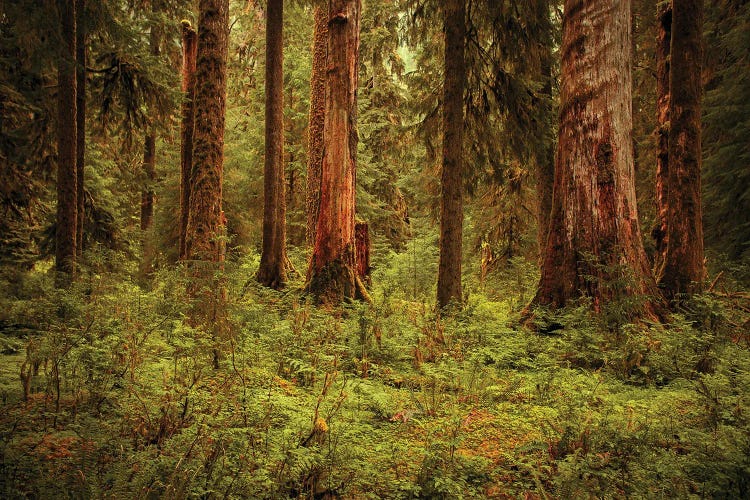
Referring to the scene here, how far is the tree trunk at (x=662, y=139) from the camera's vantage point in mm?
9219

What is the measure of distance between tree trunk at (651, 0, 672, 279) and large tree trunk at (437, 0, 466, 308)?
141 inches

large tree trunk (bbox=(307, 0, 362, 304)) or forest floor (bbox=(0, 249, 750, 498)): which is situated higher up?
large tree trunk (bbox=(307, 0, 362, 304))

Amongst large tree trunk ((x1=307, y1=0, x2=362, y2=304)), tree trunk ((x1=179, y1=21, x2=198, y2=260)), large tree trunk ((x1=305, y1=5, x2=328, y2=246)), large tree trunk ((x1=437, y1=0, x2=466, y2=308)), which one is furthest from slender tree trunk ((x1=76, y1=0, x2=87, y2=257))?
large tree trunk ((x1=437, y1=0, x2=466, y2=308))

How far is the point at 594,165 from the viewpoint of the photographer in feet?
23.2

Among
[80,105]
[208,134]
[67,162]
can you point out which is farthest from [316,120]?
[67,162]

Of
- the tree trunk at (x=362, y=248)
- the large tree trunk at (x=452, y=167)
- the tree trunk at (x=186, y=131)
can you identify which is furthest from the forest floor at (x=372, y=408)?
the tree trunk at (x=186, y=131)

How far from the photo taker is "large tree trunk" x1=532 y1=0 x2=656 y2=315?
22.6 feet

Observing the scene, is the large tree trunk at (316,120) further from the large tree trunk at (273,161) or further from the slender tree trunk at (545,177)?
the slender tree trunk at (545,177)

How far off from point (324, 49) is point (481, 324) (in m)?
10.1

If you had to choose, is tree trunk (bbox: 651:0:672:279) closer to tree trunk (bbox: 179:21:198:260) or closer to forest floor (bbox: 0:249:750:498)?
forest floor (bbox: 0:249:750:498)

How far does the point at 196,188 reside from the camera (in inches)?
318

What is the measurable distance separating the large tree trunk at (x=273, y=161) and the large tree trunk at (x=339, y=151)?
1.77 m

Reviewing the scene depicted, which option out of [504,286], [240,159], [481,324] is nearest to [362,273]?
[481,324]

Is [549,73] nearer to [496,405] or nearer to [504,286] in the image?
[504,286]
